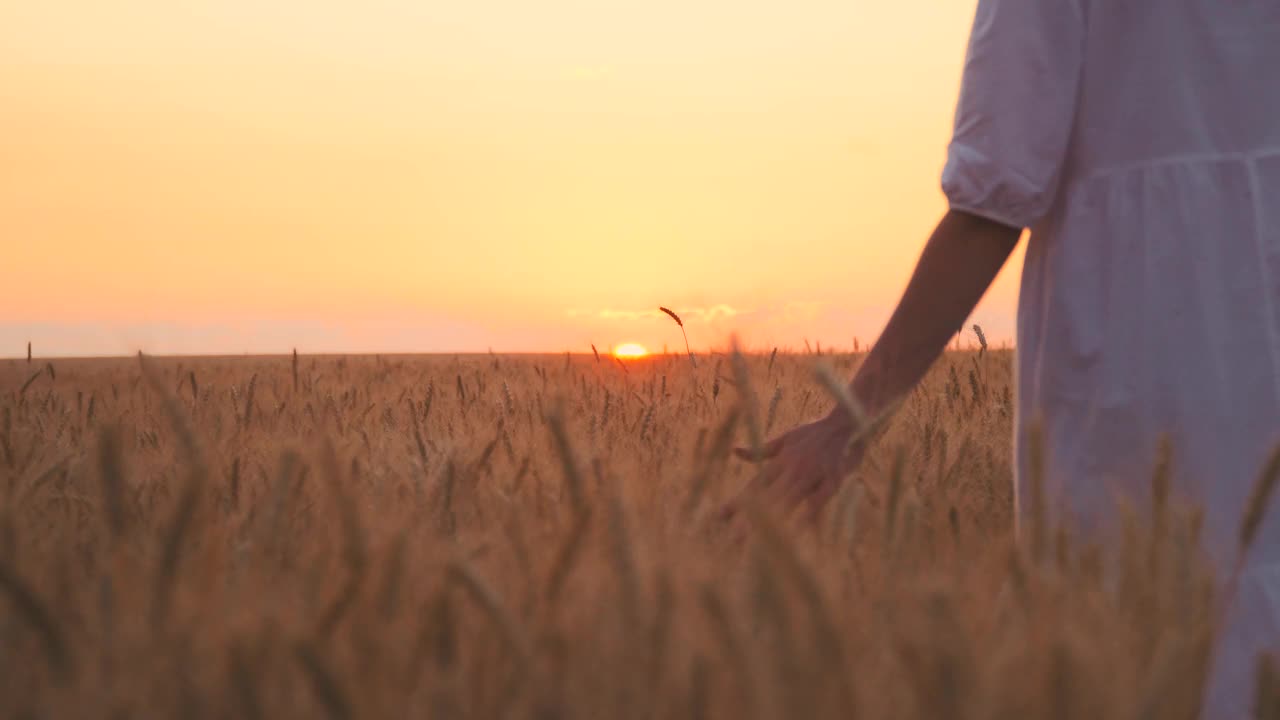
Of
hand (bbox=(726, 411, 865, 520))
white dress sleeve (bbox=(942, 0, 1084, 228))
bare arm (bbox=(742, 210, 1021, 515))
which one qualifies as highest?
white dress sleeve (bbox=(942, 0, 1084, 228))

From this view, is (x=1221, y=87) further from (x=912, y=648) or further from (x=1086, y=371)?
(x=912, y=648)

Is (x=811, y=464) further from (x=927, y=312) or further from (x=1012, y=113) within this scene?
(x=1012, y=113)

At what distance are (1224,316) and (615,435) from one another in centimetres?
105

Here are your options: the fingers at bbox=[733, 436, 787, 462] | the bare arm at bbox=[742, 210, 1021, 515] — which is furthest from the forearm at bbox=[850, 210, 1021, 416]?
the fingers at bbox=[733, 436, 787, 462]

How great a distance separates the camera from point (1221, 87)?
4.31 ft

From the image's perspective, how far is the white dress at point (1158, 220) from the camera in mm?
Answer: 1254

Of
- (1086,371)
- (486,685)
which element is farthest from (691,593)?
(1086,371)

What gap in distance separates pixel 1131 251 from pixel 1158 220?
0.15ft

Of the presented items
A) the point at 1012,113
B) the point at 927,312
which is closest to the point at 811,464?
the point at 927,312

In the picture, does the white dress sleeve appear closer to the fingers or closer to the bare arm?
the bare arm

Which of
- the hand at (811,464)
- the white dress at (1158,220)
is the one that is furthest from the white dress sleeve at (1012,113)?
the hand at (811,464)

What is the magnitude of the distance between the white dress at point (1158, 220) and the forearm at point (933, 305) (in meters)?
0.04

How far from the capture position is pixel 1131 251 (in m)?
1.34

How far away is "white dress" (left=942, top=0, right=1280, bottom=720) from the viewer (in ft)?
4.11
